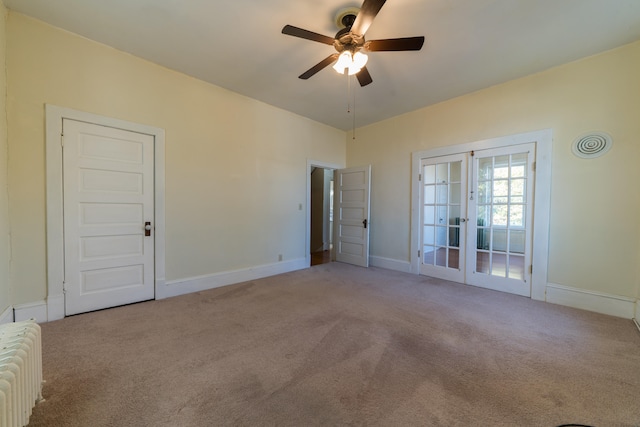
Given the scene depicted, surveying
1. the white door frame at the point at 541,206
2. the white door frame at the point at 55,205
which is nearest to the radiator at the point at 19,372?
the white door frame at the point at 55,205

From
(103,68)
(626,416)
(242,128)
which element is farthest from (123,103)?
(626,416)

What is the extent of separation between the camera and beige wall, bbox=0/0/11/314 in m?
2.14

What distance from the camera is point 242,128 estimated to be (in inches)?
151

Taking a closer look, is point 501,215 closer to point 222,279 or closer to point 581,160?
point 581,160

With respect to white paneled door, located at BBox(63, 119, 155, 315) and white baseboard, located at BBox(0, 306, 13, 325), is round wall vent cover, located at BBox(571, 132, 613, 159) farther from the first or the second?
white baseboard, located at BBox(0, 306, 13, 325)

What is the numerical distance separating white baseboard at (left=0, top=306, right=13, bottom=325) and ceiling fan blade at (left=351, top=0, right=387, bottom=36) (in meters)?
3.86

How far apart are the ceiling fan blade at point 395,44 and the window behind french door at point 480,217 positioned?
2.34 meters

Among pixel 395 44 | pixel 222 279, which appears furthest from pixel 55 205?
pixel 395 44

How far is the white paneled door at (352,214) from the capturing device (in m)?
4.90

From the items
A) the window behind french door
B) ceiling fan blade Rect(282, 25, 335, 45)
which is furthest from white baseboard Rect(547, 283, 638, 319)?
ceiling fan blade Rect(282, 25, 335, 45)

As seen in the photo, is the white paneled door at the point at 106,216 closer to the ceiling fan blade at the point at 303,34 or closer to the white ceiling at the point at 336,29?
the white ceiling at the point at 336,29

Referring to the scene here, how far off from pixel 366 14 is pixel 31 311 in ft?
13.1

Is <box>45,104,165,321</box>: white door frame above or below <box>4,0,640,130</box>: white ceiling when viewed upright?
below

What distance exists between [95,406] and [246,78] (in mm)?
3497
